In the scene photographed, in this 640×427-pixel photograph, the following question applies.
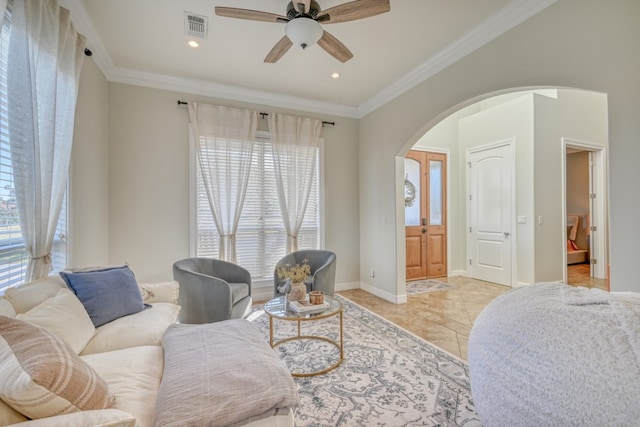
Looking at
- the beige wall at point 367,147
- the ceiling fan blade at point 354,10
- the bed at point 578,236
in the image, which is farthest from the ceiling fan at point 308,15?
the bed at point 578,236

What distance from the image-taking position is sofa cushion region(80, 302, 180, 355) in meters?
1.70

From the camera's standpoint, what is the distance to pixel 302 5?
6.63 ft

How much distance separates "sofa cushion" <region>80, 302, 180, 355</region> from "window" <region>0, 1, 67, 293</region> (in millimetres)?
617

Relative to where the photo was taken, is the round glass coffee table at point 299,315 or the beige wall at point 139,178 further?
the beige wall at point 139,178

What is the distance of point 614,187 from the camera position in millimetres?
1869

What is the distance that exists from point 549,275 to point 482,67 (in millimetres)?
3607

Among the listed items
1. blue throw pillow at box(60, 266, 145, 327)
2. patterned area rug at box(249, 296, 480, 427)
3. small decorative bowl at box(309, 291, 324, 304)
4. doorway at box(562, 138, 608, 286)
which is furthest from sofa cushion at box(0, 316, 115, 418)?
doorway at box(562, 138, 608, 286)

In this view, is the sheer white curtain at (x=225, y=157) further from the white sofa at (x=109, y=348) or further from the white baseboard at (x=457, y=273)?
the white baseboard at (x=457, y=273)

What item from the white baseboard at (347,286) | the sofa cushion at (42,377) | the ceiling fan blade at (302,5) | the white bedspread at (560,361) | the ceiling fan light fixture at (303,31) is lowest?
the white baseboard at (347,286)

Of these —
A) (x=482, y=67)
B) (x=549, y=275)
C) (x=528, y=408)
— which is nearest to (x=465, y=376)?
(x=528, y=408)

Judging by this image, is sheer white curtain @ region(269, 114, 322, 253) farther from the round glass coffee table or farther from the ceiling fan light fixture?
the ceiling fan light fixture

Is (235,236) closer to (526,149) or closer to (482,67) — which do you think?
(482,67)

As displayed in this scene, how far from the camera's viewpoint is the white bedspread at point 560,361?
56 centimetres

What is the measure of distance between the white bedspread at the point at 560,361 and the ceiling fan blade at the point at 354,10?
1975 mm
